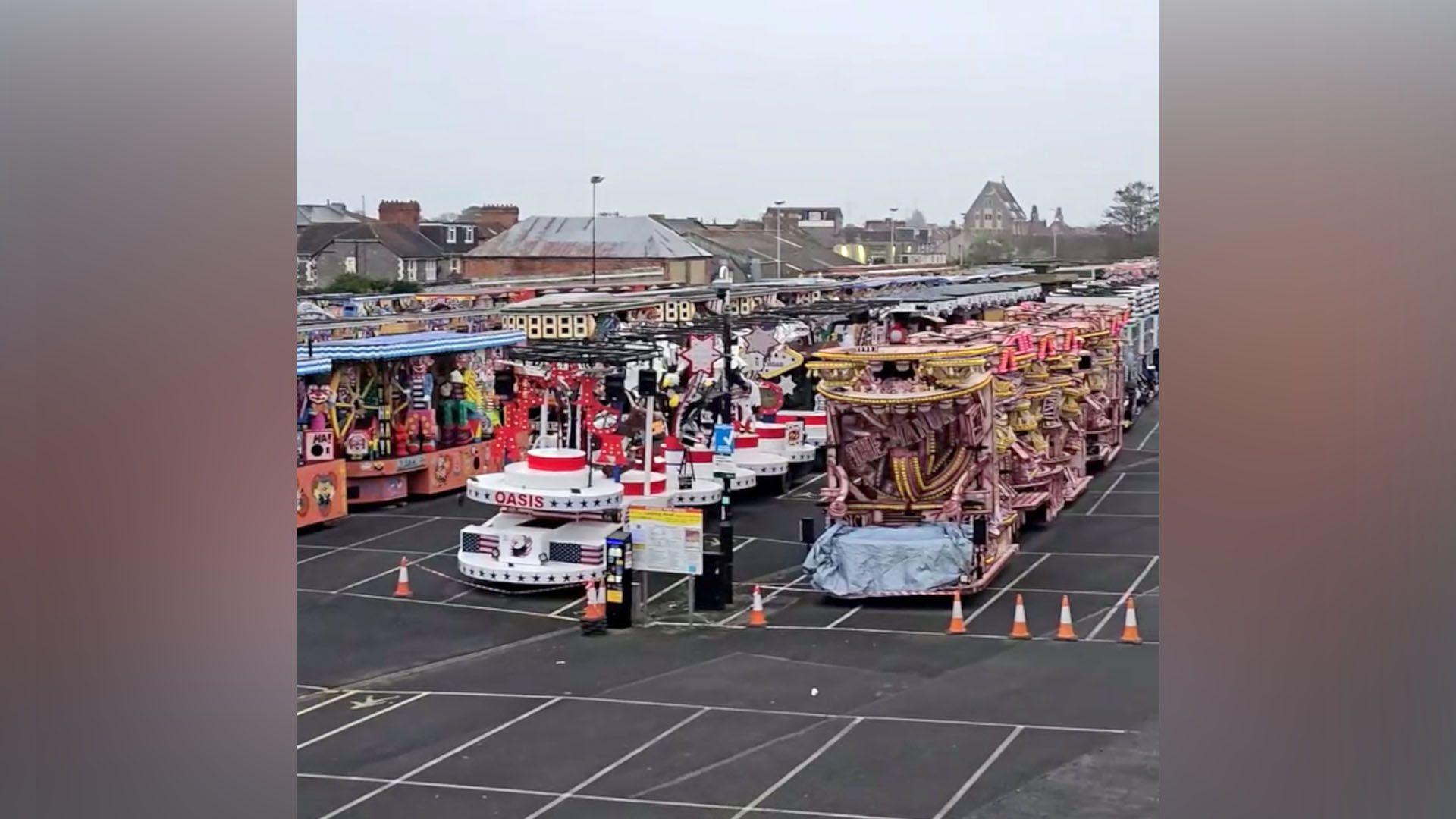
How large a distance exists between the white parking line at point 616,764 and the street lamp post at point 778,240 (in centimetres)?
4305

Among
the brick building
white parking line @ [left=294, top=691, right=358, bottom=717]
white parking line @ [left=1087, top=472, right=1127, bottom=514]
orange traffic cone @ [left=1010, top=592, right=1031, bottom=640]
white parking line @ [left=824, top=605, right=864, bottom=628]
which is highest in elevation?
the brick building

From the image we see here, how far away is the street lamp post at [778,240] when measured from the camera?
182ft

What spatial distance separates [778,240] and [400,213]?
12837 mm

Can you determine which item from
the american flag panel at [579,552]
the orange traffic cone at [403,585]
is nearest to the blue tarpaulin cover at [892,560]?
the american flag panel at [579,552]

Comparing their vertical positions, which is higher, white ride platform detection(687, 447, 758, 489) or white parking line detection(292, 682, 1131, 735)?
white ride platform detection(687, 447, 758, 489)

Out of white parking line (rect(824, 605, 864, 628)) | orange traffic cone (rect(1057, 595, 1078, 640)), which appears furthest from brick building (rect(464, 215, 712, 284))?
orange traffic cone (rect(1057, 595, 1078, 640))

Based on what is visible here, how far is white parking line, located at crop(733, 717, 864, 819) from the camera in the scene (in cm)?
1013

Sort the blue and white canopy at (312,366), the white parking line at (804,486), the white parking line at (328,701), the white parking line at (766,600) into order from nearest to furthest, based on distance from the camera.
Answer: the white parking line at (328,701), the white parking line at (766,600), the blue and white canopy at (312,366), the white parking line at (804,486)

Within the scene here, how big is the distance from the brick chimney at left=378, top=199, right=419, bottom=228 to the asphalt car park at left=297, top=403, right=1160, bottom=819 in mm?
34211

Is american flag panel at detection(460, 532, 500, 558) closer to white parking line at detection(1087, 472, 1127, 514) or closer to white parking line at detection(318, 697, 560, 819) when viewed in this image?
white parking line at detection(318, 697, 560, 819)

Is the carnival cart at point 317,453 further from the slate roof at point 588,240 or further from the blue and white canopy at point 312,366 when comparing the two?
the slate roof at point 588,240
